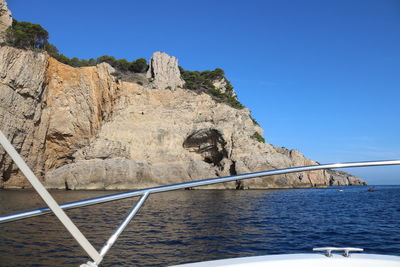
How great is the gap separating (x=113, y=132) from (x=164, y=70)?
59.6 feet

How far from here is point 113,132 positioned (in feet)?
130

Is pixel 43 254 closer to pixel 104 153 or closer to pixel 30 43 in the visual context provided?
pixel 104 153

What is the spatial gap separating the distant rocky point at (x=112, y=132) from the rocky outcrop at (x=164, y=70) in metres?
3.87

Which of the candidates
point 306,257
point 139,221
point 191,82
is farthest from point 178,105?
point 306,257

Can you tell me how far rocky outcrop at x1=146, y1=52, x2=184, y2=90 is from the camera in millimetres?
51938

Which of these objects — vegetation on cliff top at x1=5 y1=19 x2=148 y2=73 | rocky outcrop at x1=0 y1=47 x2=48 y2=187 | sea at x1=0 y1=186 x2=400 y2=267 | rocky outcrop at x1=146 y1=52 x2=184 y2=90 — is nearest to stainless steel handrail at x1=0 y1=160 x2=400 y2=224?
sea at x1=0 y1=186 x2=400 y2=267

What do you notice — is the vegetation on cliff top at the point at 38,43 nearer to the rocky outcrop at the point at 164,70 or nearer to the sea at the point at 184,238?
the rocky outcrop at the point at 164,70

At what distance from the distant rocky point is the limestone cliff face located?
12 centimetres

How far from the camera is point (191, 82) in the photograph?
57.9 m

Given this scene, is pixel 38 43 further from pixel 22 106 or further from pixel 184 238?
pixel 184 238

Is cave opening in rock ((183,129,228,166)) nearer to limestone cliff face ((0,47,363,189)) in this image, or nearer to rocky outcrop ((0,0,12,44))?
limestone cliff face ((0,47,363,189))

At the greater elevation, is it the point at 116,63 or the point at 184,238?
the point at 116,63

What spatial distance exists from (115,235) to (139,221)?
34.0 ft

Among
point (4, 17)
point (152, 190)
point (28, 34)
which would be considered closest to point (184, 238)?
point (152, 190)
